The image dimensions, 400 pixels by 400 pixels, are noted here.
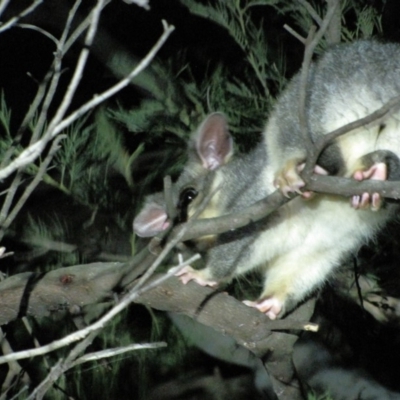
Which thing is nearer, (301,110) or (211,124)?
(301,110)

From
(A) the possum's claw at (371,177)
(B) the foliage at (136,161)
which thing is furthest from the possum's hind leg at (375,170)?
(B) the foliage at (136,161)

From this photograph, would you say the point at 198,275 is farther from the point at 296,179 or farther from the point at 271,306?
the point at 296,179

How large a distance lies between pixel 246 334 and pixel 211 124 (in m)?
0.89

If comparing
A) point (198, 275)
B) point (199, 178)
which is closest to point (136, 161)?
point (199, 178)

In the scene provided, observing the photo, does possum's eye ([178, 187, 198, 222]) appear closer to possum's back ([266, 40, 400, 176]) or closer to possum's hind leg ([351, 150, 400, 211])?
possum's back ([266, 40, 400, 176])

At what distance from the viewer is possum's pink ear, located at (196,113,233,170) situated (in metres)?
3.28

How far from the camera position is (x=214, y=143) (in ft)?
11.1

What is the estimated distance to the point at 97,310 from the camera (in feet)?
12.4

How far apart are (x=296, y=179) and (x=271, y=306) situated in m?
0.85

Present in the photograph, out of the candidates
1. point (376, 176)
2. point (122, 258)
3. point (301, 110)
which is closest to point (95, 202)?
point (122, 258)

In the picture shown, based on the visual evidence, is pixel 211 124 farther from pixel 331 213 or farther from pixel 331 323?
pixel 331 323

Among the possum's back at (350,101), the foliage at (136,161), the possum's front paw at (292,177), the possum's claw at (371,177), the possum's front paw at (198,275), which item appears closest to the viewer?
the possum's front paw at (292,177)

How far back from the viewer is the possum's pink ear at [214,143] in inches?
129

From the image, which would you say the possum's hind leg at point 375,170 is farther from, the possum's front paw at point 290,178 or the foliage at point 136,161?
the foliage at point 136,161
